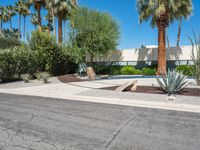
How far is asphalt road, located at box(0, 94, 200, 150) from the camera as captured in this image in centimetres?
486

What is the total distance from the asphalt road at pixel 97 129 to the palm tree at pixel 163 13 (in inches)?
619

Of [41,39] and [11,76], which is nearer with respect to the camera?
[11,76]

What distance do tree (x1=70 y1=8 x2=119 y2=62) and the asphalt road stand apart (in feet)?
57.8

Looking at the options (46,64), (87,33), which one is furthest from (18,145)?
(87,33)

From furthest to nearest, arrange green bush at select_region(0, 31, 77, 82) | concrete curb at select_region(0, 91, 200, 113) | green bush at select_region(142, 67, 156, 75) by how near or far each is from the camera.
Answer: green bush at select_region(142, 67, 156, 75), green bush at select_region(0, 31, 77, 82), concrete curb at select_region(0, 91, 200, 113)

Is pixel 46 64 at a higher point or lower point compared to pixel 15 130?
higher

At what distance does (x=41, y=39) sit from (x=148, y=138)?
2111cm

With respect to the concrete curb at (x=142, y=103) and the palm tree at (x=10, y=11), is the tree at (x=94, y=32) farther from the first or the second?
the palm tree at (x=10, y=11)

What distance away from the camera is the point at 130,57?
3028 centimetres

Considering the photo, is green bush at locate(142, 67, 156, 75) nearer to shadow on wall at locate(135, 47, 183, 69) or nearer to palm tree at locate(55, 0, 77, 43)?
shadow on wall at locate(135, 47, 183, 69)

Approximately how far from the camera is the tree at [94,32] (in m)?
25.5

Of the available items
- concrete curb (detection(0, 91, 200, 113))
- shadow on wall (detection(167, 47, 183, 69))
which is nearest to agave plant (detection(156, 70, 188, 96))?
concrete curb (detection(0, 91, 200, 113))

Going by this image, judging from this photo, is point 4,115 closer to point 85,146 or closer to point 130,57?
point 85,146

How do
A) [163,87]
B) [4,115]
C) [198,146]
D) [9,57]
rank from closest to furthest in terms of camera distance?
[198,146] < [4,115] < [163,87] < [9,57]
